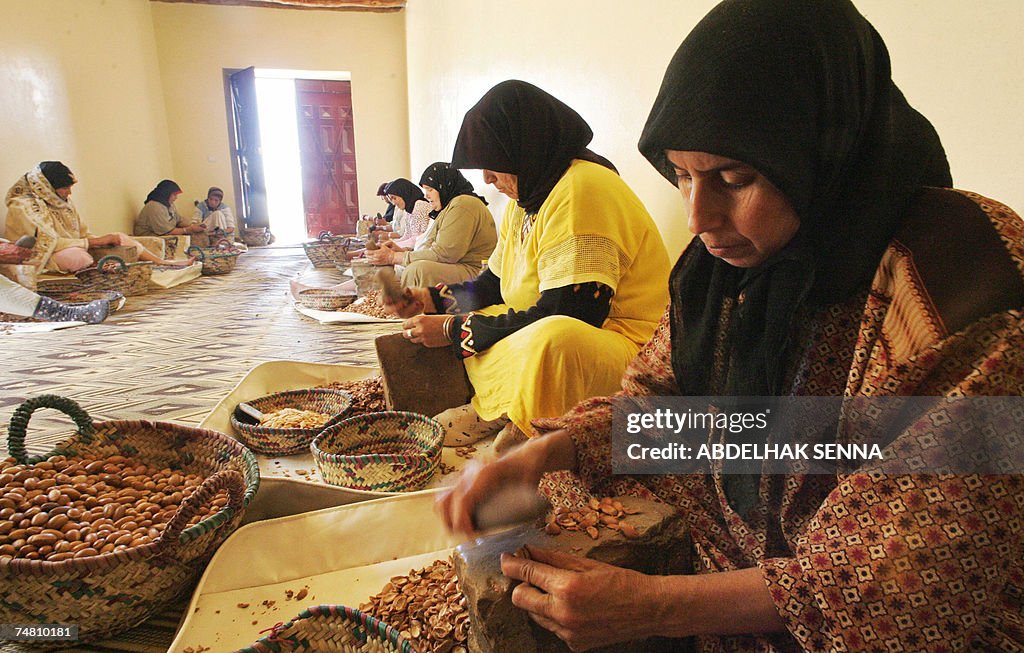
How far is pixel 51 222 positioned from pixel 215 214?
4.16m

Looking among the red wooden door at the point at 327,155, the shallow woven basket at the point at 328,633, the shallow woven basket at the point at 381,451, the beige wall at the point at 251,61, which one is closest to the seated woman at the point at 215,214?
the beige wall at the point at 251,61

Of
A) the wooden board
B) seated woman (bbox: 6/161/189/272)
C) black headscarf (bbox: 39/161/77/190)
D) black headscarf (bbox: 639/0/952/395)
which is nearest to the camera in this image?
black headscarf (bbox: 639/0/952/395)

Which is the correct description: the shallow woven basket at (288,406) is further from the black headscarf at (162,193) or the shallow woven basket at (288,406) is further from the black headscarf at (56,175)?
the black headscarf at (162,193)

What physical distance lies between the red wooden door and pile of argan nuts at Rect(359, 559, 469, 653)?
10707mm

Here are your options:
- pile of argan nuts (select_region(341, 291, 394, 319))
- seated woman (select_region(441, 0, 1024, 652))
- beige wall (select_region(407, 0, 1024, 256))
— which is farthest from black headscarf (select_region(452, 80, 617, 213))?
pile of argan nuts (select_region(341, 291, 394, 319))

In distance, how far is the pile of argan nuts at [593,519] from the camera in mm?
869

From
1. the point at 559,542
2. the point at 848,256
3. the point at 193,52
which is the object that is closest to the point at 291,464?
the point at 559,542

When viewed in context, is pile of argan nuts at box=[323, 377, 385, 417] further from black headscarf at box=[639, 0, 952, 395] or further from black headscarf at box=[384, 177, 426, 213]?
black headscarf at box=[384, 177, 426, 213]

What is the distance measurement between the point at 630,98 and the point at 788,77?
4.59 ft

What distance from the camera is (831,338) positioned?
830 mm

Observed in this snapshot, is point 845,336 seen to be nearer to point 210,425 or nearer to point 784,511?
point 784,511

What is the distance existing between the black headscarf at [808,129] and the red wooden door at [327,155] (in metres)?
11.1

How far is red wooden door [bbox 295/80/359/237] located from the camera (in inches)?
434

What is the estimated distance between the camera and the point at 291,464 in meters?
1.96
